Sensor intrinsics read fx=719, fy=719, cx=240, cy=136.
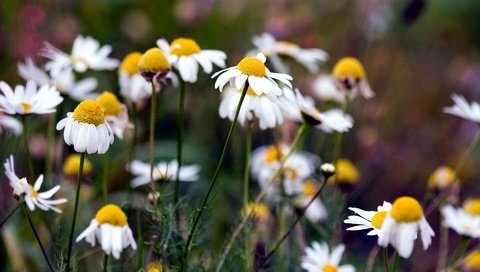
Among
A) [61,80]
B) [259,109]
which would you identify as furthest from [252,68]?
[61,80]

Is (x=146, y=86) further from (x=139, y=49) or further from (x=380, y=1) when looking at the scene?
(x=139, y=49)

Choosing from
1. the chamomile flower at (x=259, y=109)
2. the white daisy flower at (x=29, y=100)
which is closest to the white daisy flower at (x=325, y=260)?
the chamomile flower at (x=259, y=109)

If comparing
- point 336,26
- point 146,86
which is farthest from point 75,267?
point 336,26

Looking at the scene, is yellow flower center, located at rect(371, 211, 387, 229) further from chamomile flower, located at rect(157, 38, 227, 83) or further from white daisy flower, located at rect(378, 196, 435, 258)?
chamomile flower, located at rect(157, 38, 227, 83)

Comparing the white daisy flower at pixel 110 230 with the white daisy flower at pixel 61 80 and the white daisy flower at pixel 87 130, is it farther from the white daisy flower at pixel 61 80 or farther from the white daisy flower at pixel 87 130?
the white daisy flower at pixel 61 80

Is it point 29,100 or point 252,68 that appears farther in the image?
point 29,100

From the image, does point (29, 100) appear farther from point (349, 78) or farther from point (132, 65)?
point (349, 78)
